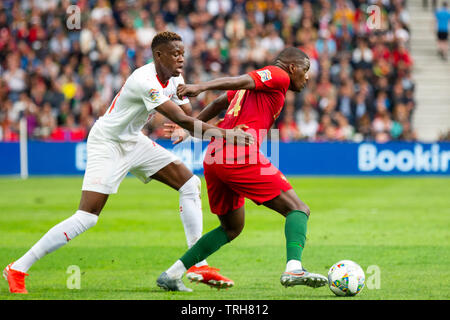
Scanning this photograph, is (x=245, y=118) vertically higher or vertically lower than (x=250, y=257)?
higher

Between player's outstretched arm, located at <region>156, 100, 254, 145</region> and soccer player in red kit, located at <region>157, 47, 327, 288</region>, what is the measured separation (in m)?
0.13

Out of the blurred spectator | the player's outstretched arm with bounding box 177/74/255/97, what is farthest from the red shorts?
the blurred spectator

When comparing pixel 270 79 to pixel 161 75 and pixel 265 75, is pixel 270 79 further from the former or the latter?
pixel 161 75

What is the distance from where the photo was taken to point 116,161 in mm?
7148

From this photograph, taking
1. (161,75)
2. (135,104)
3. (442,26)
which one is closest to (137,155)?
(135,104)

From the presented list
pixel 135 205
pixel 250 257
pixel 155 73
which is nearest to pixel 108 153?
pixel 155 73

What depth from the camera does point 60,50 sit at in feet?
82.3

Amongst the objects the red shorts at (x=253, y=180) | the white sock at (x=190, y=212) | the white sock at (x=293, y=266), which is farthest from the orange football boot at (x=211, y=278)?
the red shorts at (x=253, y=180)

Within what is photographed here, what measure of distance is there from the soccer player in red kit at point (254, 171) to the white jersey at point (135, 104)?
0.39m

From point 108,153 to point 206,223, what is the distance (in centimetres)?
549

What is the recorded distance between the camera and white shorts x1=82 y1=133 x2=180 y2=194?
6.96 meters

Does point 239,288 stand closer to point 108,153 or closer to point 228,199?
point 228,199

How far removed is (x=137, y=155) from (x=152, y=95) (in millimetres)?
824

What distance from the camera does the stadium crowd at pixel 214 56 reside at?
75.5 feet
